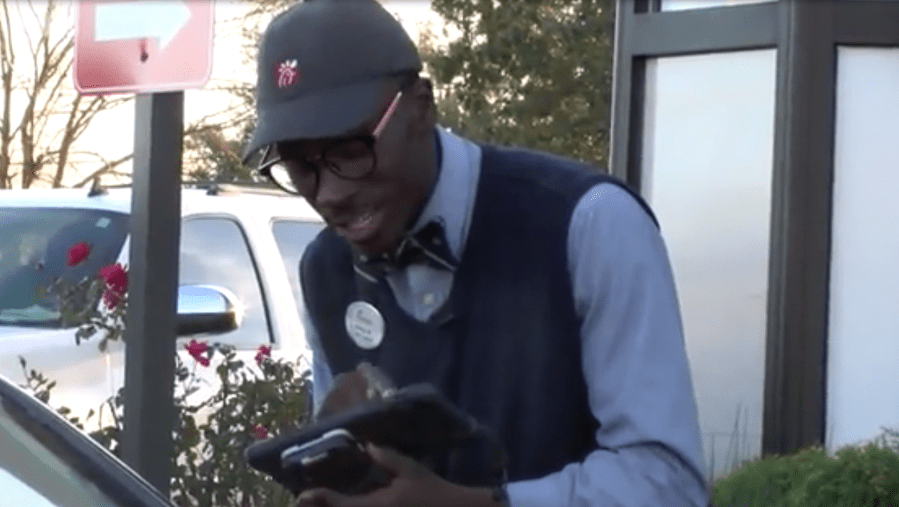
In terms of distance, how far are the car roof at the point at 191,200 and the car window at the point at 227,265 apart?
80 millimetres

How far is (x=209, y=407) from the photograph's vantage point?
621cm

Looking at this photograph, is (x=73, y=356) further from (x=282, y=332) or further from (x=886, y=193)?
(x=886, y=193)

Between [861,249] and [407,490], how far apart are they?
488 cm

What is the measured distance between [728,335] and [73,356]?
2483 millimetres

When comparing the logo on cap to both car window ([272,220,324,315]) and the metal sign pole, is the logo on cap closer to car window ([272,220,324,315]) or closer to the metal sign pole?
the metal sign pole

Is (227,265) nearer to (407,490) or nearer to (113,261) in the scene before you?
(113,261)

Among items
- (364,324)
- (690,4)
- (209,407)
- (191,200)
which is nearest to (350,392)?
(364,324)

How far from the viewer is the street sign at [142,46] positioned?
171 inches

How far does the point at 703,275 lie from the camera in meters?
7.36

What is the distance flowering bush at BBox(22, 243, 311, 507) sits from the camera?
19.0ft

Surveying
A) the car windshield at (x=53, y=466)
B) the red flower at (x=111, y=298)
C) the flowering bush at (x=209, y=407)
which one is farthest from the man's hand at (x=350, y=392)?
the red flower at (x=111, y=298)

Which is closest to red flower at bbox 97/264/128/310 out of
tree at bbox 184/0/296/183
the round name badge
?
the round name badge

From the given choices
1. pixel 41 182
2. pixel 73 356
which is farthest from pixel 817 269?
pixel 41 182

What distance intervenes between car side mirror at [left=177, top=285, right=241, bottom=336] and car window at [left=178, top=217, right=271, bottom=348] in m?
0.93
